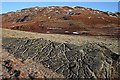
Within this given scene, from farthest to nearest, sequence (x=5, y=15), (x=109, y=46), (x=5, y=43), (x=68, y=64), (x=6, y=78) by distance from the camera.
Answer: (x=5, y=15)
(x=109, y=46)
(x=5, y=43)
(x=68, y=64)
(x=6, y=78)

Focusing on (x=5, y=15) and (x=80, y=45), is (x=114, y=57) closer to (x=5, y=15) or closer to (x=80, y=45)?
(x=80, y=45)

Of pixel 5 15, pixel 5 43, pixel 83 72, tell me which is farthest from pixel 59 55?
pixel 5 15

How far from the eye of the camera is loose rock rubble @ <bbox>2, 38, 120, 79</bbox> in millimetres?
24109

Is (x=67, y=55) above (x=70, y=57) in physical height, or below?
above

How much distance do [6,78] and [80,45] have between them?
11.1 meters

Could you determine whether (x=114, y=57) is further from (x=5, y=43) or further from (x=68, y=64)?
(x=5, y=43)

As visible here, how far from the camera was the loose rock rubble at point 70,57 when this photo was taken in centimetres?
2411

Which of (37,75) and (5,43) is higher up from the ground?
(5,43)

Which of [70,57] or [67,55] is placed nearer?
[70,57]

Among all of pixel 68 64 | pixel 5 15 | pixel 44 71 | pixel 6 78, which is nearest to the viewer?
pixel 6 78

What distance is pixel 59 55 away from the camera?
26219 millimetres

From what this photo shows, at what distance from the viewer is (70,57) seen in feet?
85.5

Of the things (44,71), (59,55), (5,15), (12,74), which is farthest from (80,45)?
(5,15)

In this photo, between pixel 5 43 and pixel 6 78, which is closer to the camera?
pixel 6 78
